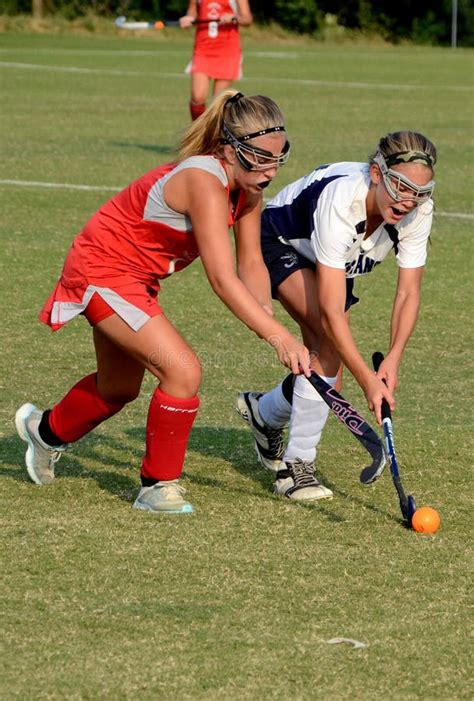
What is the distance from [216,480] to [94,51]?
2894 cm

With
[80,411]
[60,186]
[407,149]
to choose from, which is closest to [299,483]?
[80,411]

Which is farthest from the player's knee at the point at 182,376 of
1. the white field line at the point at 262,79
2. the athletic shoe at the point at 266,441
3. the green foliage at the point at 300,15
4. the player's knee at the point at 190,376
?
the green foliage at the point at 300,15

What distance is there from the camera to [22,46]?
111 feet

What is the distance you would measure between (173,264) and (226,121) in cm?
56

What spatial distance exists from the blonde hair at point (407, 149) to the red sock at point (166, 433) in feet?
3.53

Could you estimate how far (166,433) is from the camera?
4766 millimetres

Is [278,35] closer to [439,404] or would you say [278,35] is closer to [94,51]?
[94,51]

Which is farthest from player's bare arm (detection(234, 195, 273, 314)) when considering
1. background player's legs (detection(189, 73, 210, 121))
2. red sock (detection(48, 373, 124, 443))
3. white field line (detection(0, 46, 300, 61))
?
white field line (detection(0, 46, 300, 61))

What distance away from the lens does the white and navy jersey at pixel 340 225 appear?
4.75 m

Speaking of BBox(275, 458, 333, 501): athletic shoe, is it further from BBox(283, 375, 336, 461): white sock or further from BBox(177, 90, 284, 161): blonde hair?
BBox(177, 90, 284, 161): blonde hair

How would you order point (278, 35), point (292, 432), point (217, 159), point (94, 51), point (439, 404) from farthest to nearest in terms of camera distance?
point (278, 35), point (94, 51), point (439, 404), point (292, 432), point (217, 159)

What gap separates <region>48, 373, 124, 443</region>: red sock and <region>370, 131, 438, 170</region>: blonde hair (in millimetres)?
1365

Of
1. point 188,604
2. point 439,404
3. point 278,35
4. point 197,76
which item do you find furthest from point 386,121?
point 278,35

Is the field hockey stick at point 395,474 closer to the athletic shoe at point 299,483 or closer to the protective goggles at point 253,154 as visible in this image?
the athletic shoe at point 299,483
